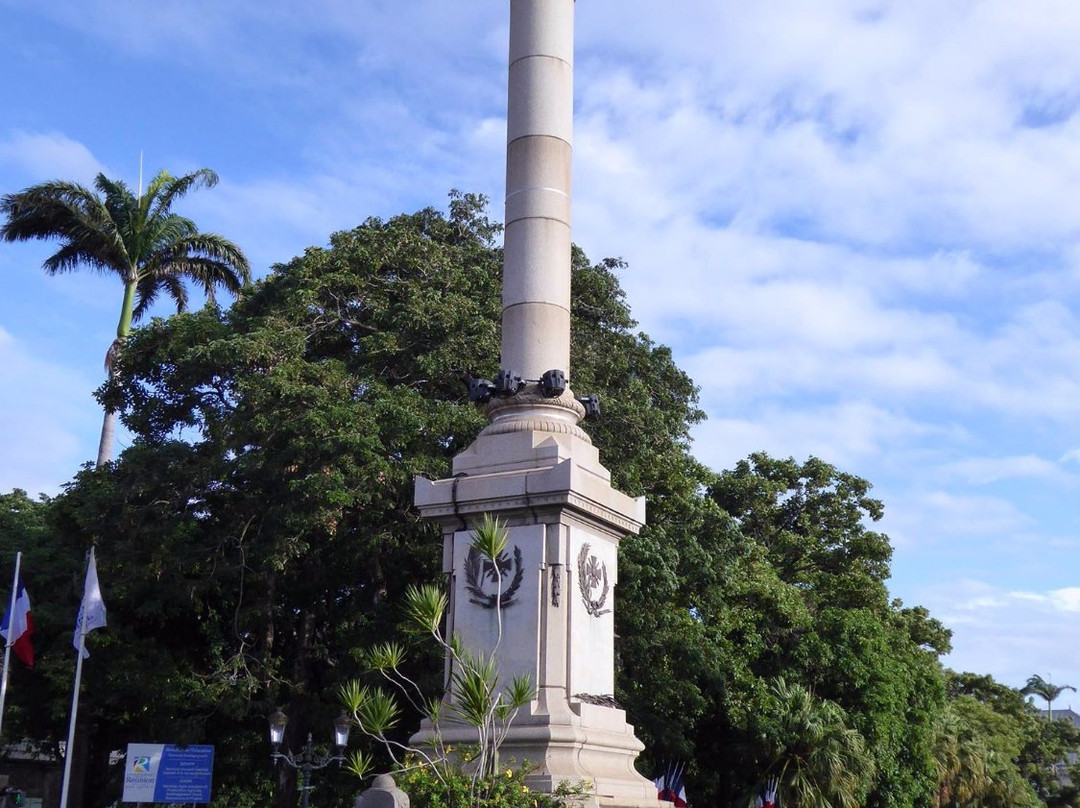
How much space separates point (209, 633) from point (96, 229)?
1767 centimetres

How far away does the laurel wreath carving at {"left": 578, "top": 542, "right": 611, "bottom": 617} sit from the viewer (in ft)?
45.9

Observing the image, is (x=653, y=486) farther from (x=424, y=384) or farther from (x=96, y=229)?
(x=96, y=229)

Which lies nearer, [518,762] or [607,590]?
[518,762]

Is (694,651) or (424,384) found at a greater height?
(424,384)

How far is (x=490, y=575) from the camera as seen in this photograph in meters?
13.9

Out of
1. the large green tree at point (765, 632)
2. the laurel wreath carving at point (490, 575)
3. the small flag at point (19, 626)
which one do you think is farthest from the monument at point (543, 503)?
the small flag at point (19, 626)

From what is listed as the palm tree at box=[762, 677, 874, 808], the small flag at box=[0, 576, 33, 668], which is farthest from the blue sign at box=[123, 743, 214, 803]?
the palm tree at box=[762, 677, 874, 808]

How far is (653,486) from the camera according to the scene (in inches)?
1081

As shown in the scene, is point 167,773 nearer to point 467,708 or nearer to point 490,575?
point 490,575

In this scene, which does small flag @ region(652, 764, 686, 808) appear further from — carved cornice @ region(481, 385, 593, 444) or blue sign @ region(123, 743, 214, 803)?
carved cornice @ region(481, 385, 593, 444)

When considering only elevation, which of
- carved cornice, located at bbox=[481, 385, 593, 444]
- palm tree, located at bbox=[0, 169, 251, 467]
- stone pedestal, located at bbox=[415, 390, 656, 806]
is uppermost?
palm tree, located at bbox=[0, 169, 251, 467]

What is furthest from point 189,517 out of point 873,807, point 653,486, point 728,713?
point 873,807

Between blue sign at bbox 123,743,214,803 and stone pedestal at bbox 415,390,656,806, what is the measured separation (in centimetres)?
1219

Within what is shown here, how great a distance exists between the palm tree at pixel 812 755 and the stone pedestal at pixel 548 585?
677 inches
